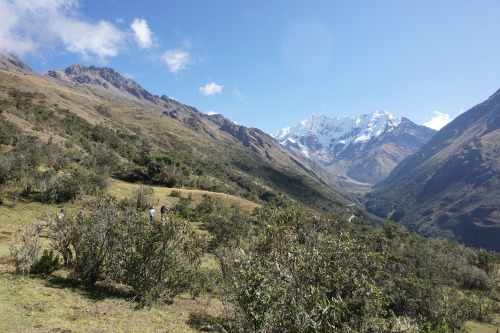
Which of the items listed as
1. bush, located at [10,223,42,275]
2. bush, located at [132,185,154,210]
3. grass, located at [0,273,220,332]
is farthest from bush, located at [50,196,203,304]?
bush, located at [132,185,154,210]

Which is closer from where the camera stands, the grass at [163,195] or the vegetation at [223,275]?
the vegetation at [223,275]

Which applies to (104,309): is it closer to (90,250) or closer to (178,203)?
(90,250)

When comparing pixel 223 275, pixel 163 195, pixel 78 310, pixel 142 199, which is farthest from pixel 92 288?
pixel 163 195

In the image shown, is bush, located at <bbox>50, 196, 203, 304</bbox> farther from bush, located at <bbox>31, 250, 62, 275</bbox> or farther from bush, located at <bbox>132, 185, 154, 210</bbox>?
bush, located at <bbox>132, 185, 154, 210</bbox>

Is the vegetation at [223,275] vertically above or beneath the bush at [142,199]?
beneath

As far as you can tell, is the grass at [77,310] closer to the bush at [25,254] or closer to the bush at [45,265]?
the bush at [25,254]

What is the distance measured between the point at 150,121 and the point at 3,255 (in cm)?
17831

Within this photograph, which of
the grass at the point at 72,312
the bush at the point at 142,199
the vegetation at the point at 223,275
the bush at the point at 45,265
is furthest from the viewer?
the bush at the point at 142,199

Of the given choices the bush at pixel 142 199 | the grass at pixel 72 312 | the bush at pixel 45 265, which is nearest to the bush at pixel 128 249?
the bush at pixel 45 265

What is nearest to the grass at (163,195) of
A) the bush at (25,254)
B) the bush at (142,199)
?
the bush at (142,199)

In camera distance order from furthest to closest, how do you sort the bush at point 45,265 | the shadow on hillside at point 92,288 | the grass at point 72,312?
the bush at point 45,265 < the shadow on hillside at point 92,288 < the grass at point 72,312

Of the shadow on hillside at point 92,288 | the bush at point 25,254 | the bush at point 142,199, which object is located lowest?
the shadow on hillside at point 92,288

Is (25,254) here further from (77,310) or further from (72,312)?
(72,312)

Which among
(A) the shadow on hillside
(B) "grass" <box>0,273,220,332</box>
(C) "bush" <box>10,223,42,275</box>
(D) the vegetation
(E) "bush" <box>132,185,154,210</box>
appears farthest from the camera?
(E) "bush" <box>132,185,154,210</box>
